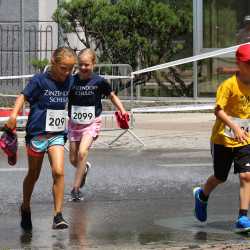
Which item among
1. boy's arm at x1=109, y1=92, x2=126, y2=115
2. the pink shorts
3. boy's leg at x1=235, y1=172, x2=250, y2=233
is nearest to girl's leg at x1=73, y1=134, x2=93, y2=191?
the pink shorts

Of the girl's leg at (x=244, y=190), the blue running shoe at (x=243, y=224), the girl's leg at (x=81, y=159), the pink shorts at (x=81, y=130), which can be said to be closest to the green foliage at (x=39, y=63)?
the pink shorts at (x=81, y=130)

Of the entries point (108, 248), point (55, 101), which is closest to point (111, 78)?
point (55, 101)

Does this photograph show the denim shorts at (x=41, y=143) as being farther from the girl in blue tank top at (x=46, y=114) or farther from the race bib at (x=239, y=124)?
the race bib at (x=239, y=124)

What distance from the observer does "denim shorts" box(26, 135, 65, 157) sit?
25.5 ft

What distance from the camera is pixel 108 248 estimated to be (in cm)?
693

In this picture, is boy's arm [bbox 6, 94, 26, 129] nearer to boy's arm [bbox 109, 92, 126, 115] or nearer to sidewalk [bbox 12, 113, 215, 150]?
boy's arm [bbox 109, 92, 126, 115]

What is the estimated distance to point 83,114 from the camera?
9703 mm

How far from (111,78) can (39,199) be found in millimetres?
6301

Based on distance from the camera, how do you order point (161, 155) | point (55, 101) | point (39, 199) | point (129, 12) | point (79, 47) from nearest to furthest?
1. point (55, 101)
2. point (39, 199)
3. point (161, 155)
4. point (129, 12)
5. point (79, 47)

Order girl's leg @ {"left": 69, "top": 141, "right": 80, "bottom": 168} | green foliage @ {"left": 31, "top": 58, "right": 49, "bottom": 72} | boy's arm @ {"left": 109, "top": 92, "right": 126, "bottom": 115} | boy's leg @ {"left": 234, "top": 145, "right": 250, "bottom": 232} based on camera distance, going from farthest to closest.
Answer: green foliage @ {"left": 31, "top": 58, "right": 49, "bottom": 72} → girl's leg @ {"left": 69, "top": 141, "right": 80, "bottom": 168} → boy's arm @ {"left": 109, "top": 92, "right": 126, "bottom": 115} → boy's leg @ {"left": 234, "top": 145, "right": 250, "bottom": 232}

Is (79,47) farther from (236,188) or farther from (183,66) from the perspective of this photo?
(236,188)

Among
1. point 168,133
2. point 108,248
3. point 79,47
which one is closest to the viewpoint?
point 108,248

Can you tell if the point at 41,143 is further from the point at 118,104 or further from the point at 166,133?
the point at 166,133

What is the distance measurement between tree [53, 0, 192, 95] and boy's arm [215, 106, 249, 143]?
38.5 ft
